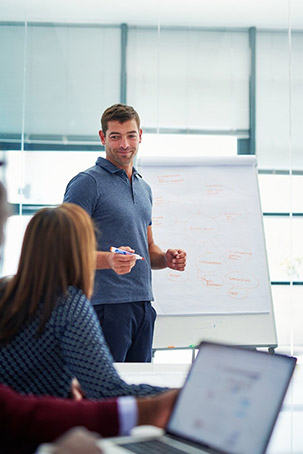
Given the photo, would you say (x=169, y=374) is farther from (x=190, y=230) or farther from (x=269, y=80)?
(x=269, y=80)

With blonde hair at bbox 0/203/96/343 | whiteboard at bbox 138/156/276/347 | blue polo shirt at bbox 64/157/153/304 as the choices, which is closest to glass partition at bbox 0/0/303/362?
whiteboard at bbox 138/156/276/347

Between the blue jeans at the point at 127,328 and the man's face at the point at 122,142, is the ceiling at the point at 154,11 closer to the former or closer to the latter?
the man's face at the point at 122,142

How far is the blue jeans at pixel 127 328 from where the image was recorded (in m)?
2.26

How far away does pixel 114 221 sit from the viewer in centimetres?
234

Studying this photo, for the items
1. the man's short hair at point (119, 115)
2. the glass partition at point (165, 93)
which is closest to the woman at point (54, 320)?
the man's short hair at point (119, 115)

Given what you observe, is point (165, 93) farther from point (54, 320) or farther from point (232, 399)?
point (232, 399)

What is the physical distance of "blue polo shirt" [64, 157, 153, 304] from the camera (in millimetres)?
2293

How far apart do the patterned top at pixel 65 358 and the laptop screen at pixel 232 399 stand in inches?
6.7

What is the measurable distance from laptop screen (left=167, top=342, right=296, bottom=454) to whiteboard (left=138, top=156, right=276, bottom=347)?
2.22 m

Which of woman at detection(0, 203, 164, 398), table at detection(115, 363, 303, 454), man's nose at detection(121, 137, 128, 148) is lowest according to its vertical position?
table at detection(115, 363, 303, 454)

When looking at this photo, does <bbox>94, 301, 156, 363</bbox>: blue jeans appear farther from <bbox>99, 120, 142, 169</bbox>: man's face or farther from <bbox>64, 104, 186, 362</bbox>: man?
<bbox>99, 120, 142, 169</bbox>: man's face

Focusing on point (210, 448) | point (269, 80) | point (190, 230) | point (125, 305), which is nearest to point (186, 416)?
point (210, 448)

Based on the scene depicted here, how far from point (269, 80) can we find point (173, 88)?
82 cm

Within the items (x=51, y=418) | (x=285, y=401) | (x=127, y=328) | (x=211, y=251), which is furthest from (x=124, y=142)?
(x=51, y=418)
